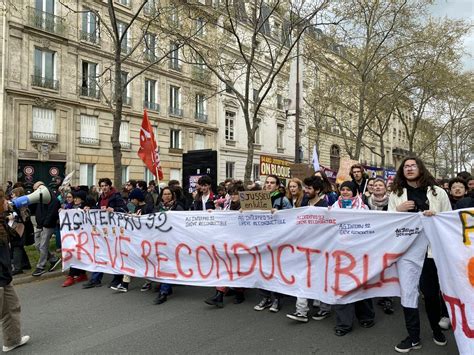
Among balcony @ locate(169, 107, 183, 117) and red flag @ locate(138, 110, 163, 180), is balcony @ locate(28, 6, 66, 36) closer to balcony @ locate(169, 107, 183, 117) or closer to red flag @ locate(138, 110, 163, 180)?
balcony @ locate(169, 107, 183, 117)

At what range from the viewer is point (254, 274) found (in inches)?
202

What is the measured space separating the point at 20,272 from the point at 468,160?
6710cm

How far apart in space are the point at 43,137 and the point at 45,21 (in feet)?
20.8

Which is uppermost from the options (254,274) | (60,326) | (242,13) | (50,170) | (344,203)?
(242,13)

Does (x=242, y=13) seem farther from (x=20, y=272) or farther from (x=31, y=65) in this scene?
(x=31, y=65)

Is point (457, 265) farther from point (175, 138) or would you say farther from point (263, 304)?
point (175, 138)

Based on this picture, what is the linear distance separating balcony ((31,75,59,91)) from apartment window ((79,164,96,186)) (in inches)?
185

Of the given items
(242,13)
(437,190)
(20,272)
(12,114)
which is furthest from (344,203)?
(12,114)

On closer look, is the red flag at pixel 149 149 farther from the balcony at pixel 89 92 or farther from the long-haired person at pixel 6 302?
the balcony at pixel 89 92

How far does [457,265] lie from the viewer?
142 inches

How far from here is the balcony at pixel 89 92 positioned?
23859 mm

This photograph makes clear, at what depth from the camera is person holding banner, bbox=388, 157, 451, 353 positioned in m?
3.90

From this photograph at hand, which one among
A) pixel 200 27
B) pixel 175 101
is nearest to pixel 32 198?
pixel 200 27

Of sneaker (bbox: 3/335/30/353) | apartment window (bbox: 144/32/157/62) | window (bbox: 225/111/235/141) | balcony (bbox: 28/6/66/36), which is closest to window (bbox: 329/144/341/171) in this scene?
window (bbox: 225/111/235/141)
